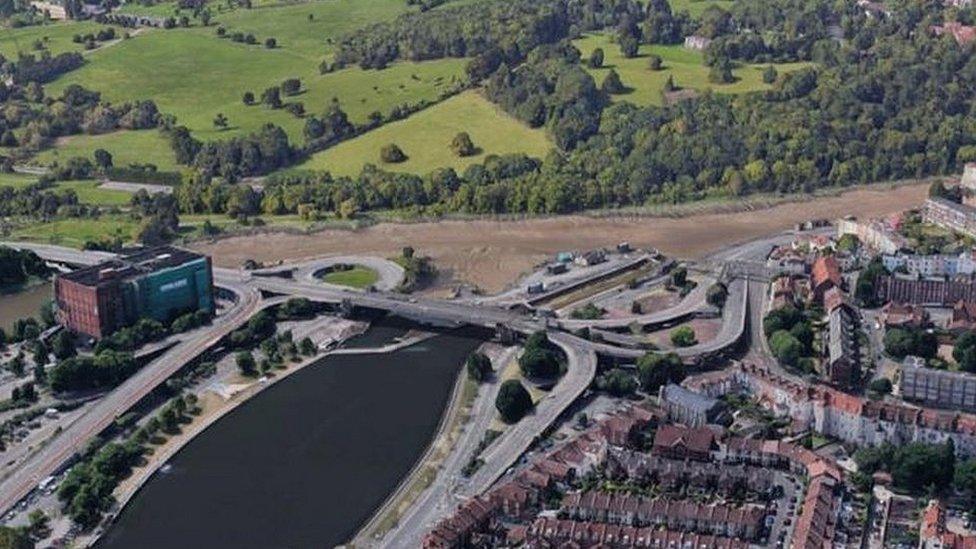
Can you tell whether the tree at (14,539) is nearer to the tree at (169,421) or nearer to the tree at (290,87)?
the tree at (169,421)

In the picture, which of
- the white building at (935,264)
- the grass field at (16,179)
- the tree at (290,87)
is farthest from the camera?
the tree at (290,87)

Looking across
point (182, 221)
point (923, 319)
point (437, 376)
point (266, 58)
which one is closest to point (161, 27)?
point (266, 58)

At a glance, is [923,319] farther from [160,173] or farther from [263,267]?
[160,173]

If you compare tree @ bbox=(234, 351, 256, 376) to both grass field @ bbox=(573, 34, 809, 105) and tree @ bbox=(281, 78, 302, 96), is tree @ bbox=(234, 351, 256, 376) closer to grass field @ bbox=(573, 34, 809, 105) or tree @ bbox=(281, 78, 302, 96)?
grass field @ bbox=(573, 34, 809, 105)

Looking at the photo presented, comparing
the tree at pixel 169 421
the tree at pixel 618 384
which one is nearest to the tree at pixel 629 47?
the tree at pixel 618 384

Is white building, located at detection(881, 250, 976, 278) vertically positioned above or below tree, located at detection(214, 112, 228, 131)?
below

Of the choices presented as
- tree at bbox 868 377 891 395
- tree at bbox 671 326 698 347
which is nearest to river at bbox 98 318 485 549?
tree at bbox 671 326 698 347
